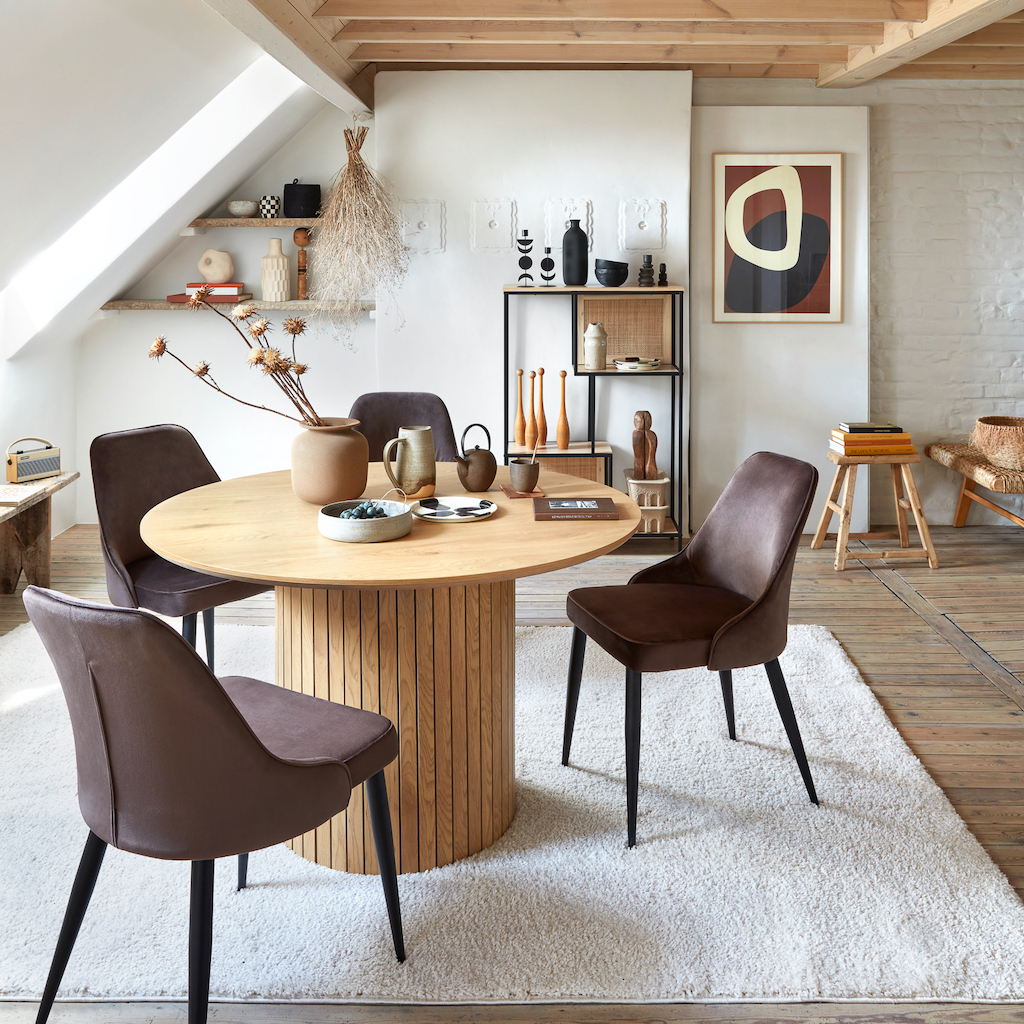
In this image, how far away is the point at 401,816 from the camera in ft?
6.99

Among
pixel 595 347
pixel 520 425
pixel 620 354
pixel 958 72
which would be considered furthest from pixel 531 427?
pixel 958 72

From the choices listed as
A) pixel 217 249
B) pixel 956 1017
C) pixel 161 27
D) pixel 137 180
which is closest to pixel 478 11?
pixel 161 27

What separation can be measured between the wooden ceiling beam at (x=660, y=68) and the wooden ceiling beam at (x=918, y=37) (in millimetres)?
151

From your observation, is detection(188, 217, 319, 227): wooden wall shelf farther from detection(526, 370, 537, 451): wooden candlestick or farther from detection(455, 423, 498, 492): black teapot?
detection(455, 423, 498, 492): black teapot

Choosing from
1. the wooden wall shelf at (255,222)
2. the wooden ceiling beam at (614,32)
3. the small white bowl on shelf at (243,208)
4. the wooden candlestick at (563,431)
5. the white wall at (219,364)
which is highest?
the wooden ceiling beam at (614,32)

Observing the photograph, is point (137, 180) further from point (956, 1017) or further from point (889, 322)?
point (956, 1017)

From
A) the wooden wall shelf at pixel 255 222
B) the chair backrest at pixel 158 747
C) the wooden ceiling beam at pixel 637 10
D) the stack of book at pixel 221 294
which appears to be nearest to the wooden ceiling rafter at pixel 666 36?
the wooden ceiling beam at pixel 637 10

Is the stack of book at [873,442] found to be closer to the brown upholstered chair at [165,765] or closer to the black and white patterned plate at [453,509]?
the black and white patterned plate at [453,509]

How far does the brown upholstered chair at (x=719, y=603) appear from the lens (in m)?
2.22

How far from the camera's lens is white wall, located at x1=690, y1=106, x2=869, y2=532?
5004mm

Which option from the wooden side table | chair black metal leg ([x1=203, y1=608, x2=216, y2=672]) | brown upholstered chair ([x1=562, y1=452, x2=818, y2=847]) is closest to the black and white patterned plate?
brown upholstered chair ([x1=562, y1=452, x2=818, y2=847])

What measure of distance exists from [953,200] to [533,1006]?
4869 mm

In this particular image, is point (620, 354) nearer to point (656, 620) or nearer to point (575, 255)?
point (575, 255)

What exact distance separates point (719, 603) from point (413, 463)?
0.85 m
